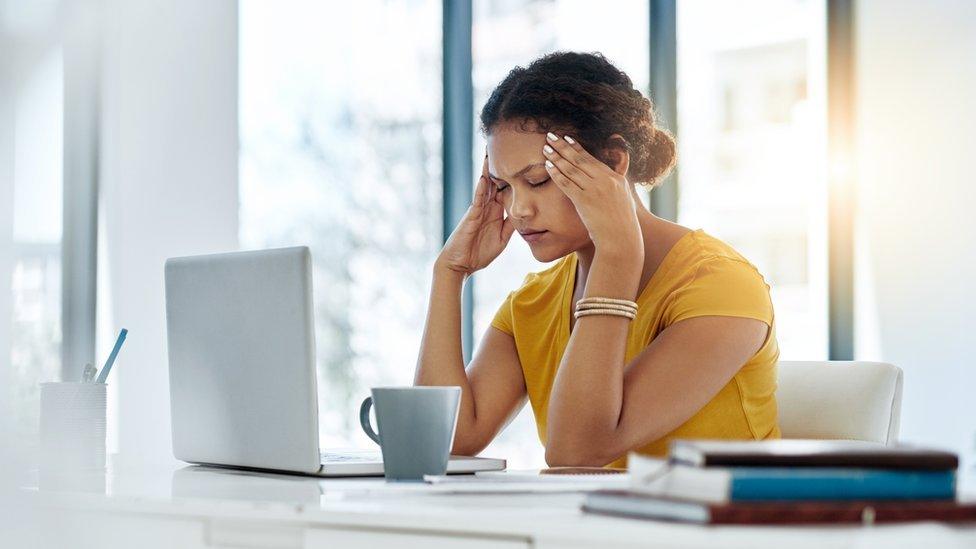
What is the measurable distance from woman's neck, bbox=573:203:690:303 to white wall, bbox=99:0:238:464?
1110mm

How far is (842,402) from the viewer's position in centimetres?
155

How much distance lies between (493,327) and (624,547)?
1.23 meters

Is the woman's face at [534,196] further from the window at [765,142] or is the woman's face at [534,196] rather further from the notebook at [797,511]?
the window at [765,142]

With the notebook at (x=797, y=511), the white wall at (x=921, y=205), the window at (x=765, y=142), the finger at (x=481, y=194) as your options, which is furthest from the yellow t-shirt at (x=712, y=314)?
the window at (x=765, y=142)

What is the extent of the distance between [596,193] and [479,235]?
0.33 metres

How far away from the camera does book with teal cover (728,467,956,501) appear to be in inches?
27.7

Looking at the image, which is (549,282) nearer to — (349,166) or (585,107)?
(585,107)

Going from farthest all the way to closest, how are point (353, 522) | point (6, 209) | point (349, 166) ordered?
point (349, 166)
point (6, 209)
point (353, 522)

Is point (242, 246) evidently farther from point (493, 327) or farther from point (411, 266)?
point (493, 327)

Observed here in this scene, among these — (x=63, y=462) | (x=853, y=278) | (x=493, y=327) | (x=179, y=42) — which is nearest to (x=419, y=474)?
(x=63, y=462)

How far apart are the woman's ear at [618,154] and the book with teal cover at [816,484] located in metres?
1.05

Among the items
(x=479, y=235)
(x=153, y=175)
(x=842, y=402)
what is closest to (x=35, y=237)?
(x=153, y=175)

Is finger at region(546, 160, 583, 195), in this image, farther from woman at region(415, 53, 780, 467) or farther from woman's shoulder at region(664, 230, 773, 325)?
woman's shoulder at region(664, 230, 773, 325)

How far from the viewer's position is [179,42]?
2.59 metres
